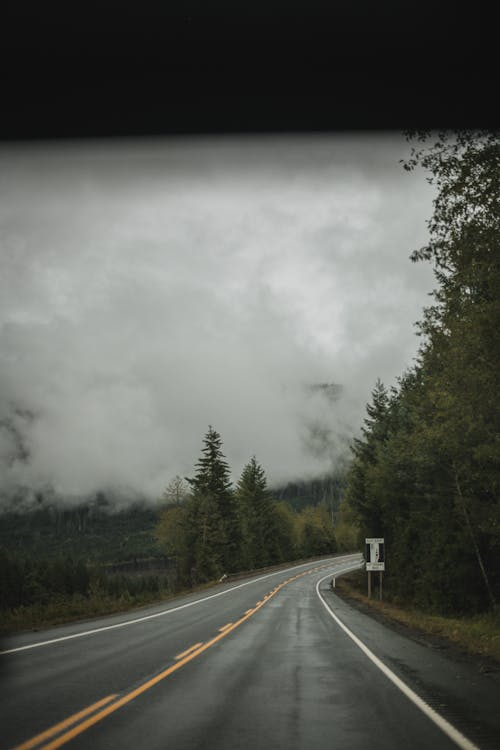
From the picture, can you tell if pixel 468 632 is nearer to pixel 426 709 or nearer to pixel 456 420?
pixel 456 420

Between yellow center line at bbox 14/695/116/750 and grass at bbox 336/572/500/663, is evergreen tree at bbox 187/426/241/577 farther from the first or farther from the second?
yellow center line at bbox 14/695/116/750

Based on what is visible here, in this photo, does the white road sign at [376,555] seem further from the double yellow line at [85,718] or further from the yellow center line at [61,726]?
the yellow center line at [61,726]

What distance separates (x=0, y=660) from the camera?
10.4 m

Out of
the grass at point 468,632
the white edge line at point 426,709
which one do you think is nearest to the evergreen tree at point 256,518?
the grass at point 468,632

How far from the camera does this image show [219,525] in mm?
64062

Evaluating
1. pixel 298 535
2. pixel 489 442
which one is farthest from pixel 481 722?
pixel 298 535

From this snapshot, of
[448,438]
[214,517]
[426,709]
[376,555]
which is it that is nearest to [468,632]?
[448,438]

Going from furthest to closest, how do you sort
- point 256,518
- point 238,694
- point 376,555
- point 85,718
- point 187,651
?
point 256,518
point 376,555
point 187,651
point 238,694
point 85,718

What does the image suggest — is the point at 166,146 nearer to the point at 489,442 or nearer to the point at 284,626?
the point at 489,442

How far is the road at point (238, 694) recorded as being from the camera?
18.5 feet

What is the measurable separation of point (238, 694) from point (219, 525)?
5794 cm

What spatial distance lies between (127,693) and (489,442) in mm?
13093

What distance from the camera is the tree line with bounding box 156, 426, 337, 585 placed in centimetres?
6312

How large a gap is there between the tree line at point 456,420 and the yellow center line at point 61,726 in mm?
7689
